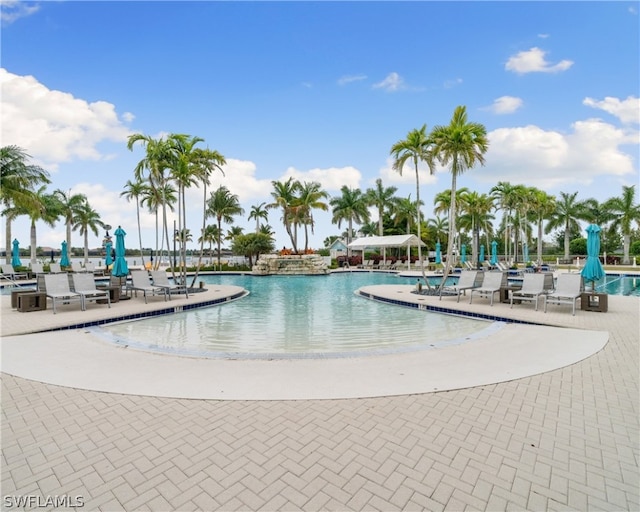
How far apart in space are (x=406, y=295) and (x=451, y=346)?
659cm

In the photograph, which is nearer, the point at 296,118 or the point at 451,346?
the point at 451,346

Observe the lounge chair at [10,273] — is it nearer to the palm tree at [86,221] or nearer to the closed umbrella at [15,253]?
the closed umbrella at [15,253]

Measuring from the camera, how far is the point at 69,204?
3369 cm

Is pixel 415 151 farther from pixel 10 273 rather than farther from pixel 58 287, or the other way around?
pixel 10 273

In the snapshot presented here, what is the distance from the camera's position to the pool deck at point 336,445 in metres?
2.08

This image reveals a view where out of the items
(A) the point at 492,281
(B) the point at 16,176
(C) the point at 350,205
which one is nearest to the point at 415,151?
(A) the point at 492,281

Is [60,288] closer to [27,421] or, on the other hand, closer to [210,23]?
[27,421]

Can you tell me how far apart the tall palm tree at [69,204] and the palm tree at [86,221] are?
446 mm

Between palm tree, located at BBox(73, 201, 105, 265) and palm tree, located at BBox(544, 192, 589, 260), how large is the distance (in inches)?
1982

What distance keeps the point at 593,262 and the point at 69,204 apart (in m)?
40.4

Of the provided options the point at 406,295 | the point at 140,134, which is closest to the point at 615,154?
the point at 406,295

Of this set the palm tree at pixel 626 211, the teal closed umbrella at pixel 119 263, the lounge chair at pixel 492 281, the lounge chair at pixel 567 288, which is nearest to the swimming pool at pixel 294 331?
the lounge chair at pixel 492 281

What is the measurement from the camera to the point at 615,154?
15.7 meters

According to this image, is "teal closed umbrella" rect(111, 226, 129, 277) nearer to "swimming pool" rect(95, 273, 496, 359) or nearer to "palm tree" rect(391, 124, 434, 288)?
"swimming pool" rect(95, 273, 496, 359)
